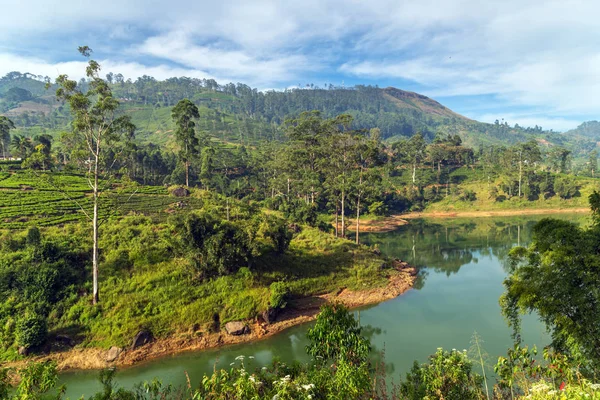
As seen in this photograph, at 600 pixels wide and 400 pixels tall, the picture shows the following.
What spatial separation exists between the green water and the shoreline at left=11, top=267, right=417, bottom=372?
48 centimetres

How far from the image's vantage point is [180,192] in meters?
48.4

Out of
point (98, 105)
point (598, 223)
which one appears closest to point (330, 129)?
point (98, 105)

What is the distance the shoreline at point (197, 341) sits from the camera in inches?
778

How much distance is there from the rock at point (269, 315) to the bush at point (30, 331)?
13.0 m

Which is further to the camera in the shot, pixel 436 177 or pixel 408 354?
pixel 436 177

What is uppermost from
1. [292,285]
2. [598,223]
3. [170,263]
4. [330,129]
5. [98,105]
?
[330,129]

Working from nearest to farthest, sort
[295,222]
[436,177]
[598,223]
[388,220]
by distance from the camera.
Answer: [598,223]
[295,222]
[388,220]
[436,177]

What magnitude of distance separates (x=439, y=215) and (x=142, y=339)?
75209 millimetres

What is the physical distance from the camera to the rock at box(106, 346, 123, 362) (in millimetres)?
19953

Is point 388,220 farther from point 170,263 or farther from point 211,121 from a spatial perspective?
point 211,121

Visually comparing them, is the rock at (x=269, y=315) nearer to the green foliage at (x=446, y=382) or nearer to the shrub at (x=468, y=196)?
the green foliage at (x=446, y=382)

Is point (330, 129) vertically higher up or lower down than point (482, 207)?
higher up

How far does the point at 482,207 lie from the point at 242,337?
77.3 metres

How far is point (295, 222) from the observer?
44.0m
